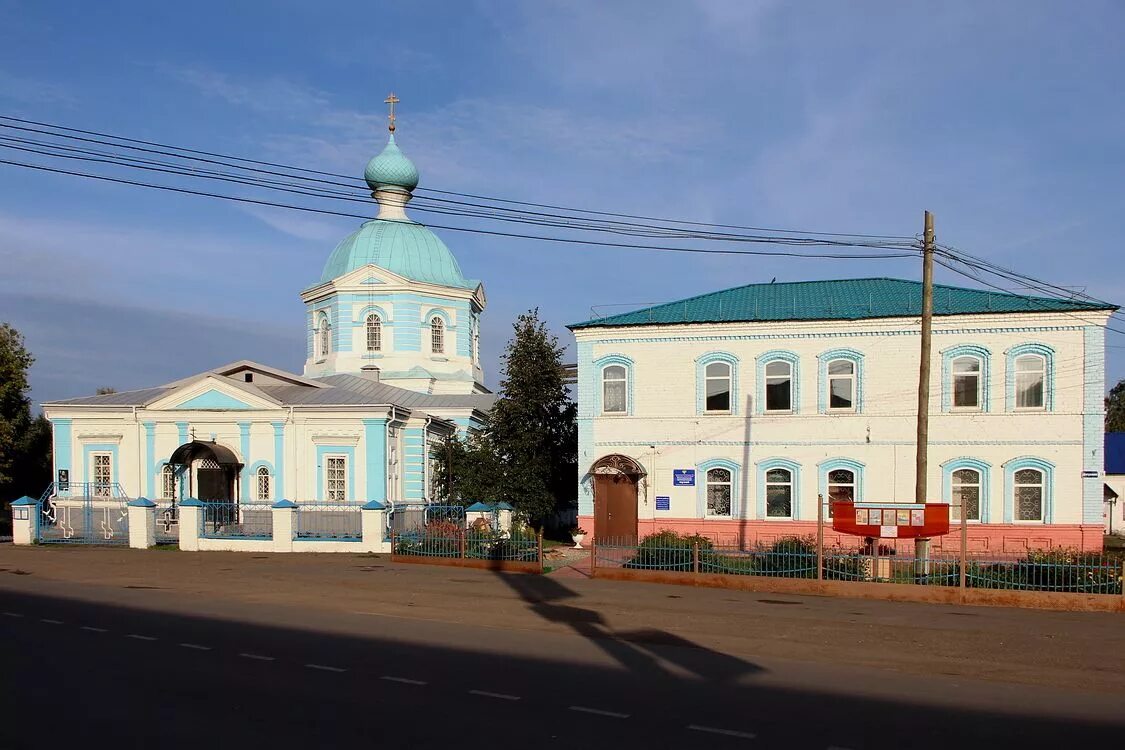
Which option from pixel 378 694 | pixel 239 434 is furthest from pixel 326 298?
pixel 378 694

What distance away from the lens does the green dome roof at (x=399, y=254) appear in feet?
131

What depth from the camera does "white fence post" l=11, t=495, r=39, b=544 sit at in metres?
29.3

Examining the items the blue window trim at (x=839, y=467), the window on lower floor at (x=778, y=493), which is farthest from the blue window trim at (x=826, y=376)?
the window on lower floor at (x=778, y=493)

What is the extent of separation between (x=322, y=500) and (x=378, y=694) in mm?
21806

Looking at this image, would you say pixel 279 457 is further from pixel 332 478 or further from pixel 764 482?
pixel 764 482

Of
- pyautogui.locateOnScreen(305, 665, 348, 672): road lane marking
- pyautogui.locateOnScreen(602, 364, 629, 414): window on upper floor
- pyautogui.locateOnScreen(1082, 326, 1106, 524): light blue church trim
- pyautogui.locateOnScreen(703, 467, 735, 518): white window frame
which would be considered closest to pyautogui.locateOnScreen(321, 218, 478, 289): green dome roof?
pyautogui.locateOnScreen(602, 364, 629, 414): window on upper floor

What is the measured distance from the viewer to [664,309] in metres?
29.2

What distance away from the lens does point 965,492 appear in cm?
2666

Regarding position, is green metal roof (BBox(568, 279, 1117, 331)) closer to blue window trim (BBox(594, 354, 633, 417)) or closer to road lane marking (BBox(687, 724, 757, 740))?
blue window trim (BBox(594, 354, 633, 417))

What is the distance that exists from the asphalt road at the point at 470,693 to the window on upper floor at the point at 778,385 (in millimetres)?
14408

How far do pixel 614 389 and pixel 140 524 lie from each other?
1352 cm

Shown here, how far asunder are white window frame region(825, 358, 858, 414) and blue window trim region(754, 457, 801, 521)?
1.81m

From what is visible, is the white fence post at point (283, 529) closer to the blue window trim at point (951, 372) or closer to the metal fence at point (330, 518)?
the metal fence at point (330, 518)

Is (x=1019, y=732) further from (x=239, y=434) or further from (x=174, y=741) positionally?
(x=239, y=434)
